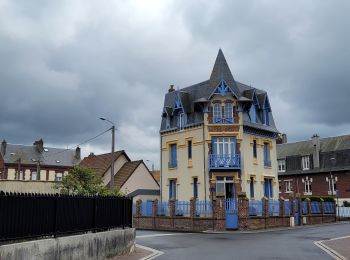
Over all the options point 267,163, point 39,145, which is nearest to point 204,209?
point 267,163

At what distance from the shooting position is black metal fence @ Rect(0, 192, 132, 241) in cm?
1033

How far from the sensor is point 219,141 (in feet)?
118

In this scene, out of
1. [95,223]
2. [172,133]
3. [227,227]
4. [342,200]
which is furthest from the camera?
[342,200]

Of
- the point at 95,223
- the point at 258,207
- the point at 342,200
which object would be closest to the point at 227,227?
the point at 258,207

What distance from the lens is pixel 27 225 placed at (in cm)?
1095

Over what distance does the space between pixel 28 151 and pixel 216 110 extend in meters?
47.9

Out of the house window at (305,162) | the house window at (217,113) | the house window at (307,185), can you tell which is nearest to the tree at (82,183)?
the house window at (217,113)

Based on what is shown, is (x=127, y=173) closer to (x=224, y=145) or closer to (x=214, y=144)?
(x=214, y=144)

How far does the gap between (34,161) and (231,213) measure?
51.0 metres

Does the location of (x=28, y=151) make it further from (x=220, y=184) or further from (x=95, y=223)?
(x=95, y=223)

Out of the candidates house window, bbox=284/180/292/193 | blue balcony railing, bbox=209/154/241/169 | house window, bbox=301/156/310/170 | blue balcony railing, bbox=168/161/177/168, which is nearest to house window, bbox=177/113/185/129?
blue balcony railing, bbox=168/161/177/168

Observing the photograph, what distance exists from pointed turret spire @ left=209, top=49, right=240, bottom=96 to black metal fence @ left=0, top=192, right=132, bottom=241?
2189 centimetres

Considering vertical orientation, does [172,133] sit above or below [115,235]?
above

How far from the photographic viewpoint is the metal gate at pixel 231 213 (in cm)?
3028
